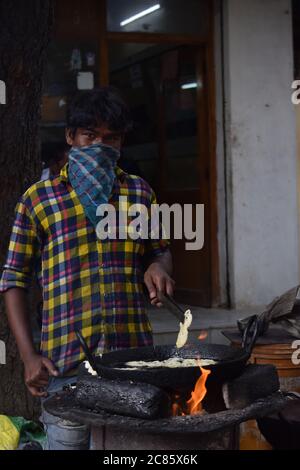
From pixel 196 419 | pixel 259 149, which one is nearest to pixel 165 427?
pixel 196 419

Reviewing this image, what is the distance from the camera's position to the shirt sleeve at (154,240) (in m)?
3.40

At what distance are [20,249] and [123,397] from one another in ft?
2.55

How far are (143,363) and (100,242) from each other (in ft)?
1.67

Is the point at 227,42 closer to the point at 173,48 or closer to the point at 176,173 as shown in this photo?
the point at 173,48

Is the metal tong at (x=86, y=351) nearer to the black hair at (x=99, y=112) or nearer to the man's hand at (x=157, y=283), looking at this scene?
the man's hand at (x=157, y=283)

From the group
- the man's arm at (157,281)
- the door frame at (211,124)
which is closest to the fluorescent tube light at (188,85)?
the door frame at (211,124)

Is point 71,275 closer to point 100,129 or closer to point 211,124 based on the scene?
point 100,129

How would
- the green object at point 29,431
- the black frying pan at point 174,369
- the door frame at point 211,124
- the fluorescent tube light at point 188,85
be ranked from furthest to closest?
the fluorescent tube light at point 188,85 < the door frame at point 211,124 < the green object at point 29,431 < the black frying pan at point 174,369

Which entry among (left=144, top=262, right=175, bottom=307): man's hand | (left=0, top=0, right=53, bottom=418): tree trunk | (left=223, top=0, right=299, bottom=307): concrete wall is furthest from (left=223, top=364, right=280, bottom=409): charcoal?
(left=223, top=0, right=299, bottom=307): concrete wall

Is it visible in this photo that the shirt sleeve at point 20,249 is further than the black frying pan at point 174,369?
Yes

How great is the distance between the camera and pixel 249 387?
2936mm

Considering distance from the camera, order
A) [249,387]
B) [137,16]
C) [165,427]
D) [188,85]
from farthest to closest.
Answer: [188,85] → [137,16] → [249,387] → [165,427]

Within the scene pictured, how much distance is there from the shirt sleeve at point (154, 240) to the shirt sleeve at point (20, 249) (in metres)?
0.48

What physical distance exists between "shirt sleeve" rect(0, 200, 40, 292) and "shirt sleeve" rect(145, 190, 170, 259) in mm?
480
